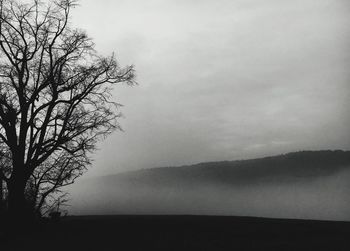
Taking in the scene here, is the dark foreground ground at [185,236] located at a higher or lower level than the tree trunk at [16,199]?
lower

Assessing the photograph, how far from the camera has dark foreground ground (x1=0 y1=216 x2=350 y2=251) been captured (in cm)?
1391

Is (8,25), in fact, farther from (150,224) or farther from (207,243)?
(207,243)

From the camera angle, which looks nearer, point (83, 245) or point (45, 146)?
point (83, 245)

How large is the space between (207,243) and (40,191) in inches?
460

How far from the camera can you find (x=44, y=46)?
20484 mm

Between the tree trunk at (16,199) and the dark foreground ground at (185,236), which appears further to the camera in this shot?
the tree trunk at (16,199)

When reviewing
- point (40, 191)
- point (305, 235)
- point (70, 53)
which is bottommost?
point (305, 235)

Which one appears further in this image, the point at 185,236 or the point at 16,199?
the point at 16,199

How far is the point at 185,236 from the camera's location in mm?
16203

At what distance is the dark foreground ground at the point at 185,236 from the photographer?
13.9m

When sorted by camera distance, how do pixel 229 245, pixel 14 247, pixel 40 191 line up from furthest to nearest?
pixel 40 191 → pixel 14 247 → pixel 229 245

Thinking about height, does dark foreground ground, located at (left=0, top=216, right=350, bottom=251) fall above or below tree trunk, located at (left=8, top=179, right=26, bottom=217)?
below

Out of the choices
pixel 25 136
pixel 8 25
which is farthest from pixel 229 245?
pixel 8 25

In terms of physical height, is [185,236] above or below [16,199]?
below
